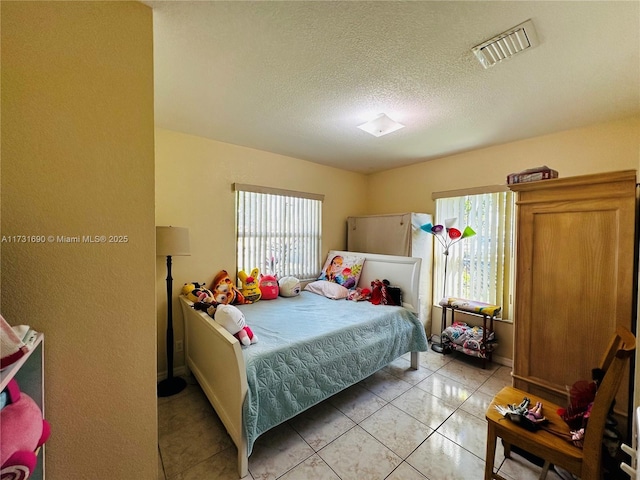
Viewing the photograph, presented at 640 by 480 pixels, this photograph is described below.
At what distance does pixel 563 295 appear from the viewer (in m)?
1.42

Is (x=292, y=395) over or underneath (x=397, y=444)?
over

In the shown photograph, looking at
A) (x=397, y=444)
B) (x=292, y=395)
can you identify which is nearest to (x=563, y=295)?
(x=397, y=444)

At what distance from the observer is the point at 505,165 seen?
8.95 feet

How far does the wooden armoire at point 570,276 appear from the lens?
124 centimetres

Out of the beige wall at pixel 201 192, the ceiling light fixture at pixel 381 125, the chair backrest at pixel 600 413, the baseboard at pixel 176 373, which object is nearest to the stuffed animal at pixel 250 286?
the beige wall at pixel 201 192

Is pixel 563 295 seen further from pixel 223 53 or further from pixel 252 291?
pixel 252 291

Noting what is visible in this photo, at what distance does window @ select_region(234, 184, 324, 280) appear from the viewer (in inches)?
116

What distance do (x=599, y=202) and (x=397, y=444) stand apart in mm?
1842

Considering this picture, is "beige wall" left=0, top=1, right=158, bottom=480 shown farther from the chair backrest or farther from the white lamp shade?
the chair backrest

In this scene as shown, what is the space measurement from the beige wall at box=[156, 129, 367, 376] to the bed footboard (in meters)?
0.36

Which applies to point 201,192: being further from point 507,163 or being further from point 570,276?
point 507,163

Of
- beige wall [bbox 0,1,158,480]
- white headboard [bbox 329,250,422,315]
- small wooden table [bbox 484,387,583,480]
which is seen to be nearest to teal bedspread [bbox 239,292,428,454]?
white headboard [bbox 329,250,422,315]

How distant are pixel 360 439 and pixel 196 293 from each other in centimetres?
180

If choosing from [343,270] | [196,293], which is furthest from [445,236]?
[196,293]
